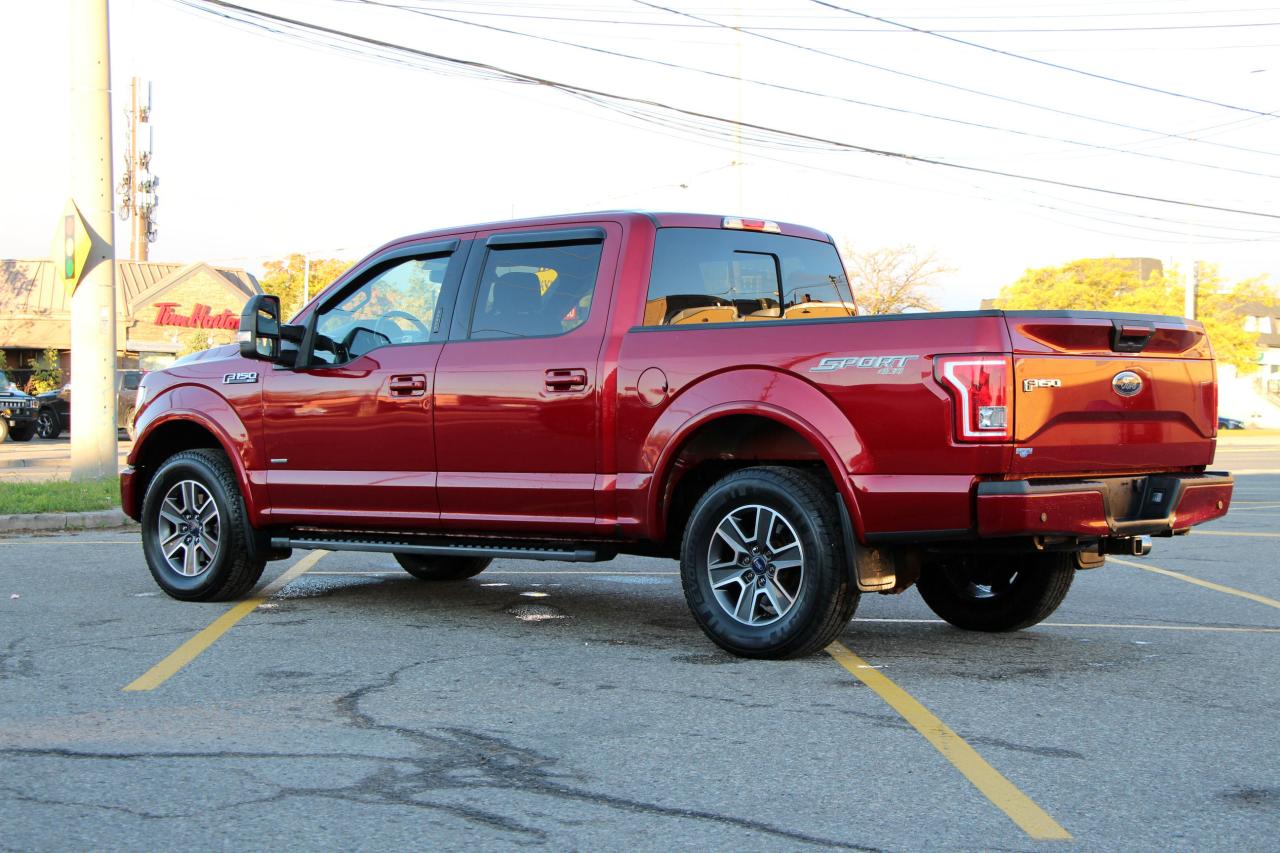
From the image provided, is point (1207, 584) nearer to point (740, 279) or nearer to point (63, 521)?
point (740, 279)

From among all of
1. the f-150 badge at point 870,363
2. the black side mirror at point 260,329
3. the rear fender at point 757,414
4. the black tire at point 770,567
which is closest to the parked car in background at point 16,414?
the black side mirror at point 260,329

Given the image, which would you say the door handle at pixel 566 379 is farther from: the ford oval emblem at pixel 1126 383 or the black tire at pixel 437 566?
the black tire at pixel 437 566

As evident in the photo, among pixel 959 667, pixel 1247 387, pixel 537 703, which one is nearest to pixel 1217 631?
pixel 959 667

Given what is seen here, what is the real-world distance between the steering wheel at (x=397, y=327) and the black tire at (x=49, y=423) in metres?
31.0

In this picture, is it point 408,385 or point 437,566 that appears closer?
point 408,385

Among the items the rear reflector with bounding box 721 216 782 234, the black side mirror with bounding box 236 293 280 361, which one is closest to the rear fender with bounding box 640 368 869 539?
the rear reflector with bounding box 721 216 782 234

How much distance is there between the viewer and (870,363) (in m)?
5.88

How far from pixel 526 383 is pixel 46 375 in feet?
143

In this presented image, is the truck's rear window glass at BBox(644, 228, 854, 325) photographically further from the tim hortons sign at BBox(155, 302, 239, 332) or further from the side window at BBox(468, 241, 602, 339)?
the tim hortons sign at BBox(155, 302, 239, 332)

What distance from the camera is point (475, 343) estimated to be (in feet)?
23.6

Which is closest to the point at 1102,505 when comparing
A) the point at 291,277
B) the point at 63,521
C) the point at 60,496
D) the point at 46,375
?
the point at 63,521

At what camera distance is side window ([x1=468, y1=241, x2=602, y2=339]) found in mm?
6996

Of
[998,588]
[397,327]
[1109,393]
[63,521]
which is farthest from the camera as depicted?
[63,521]

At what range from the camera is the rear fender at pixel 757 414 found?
19.6 feet
